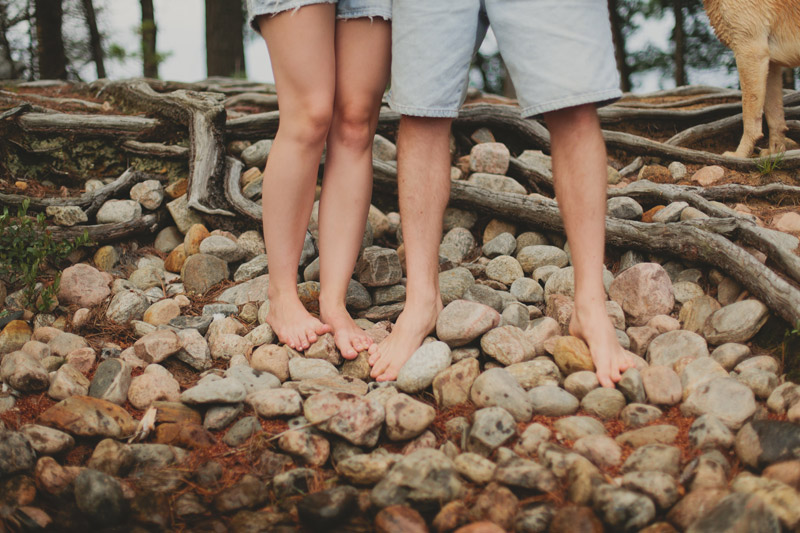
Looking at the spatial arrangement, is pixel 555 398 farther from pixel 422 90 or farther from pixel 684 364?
pixel 422 90

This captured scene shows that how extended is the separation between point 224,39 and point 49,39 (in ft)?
8.74

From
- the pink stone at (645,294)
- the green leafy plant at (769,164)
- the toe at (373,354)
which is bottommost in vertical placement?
the toe at (373,354)

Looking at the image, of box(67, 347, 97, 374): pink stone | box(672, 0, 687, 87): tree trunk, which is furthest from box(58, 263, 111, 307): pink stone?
box(672, 0, 687, 87): tree trunk

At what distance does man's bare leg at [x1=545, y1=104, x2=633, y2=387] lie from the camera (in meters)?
2.30

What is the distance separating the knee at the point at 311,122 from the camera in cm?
246

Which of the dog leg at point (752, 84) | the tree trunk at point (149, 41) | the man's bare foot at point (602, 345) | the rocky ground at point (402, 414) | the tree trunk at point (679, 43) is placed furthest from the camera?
the tree trunk at point (679, 43)

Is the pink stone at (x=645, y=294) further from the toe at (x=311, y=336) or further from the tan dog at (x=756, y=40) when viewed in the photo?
the tan dog at (x=756, y=40)

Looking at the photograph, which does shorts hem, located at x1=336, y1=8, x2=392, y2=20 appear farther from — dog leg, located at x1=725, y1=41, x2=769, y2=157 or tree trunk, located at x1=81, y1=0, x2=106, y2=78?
tree trunk, located at x1=81, y1=0, x2=106, y2=78

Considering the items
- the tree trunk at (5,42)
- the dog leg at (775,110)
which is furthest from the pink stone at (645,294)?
the tree trunk at (5,42)

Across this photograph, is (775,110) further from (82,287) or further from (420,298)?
(82,287)

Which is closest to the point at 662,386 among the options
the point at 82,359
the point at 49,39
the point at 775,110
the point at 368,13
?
the point at 368,13

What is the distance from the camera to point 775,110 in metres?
4.57

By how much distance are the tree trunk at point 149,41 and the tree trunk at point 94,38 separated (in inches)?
34.7

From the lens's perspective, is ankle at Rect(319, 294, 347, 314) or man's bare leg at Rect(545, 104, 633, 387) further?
ankle at Rect(319, 294, 347, 314)
